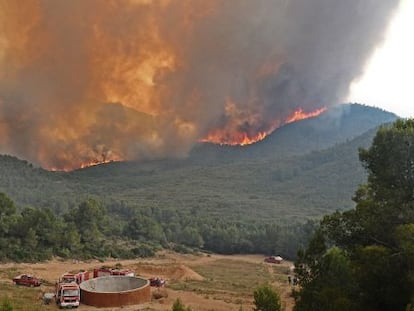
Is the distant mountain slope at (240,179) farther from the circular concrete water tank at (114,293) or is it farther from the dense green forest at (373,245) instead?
the dense green forest at (373,245)

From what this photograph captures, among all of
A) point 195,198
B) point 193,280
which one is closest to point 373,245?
point 193,280

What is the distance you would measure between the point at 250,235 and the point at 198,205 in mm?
34750

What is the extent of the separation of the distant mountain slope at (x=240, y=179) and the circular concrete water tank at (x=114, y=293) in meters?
58.8

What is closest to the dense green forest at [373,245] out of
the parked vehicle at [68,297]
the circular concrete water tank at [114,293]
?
the circular concrete water tank at [114,293]

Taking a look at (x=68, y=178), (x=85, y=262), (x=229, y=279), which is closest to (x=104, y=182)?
(x=68, y=178)

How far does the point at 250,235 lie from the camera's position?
8094 cm

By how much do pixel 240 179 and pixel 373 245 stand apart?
125195 millimetres

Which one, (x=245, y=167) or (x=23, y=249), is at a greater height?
(x=245, y=167)

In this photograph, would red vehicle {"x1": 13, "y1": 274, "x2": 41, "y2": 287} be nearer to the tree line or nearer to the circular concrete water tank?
the circular concrete water tank

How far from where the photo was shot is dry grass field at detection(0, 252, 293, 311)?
30953 millimetres

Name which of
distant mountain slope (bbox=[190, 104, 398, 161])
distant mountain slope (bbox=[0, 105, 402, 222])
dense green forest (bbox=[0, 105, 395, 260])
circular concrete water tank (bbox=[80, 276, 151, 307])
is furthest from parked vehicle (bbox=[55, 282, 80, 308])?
distant mountain slope (bbox=[190, 104, 398, 161])

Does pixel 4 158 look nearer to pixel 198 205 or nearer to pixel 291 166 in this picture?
pixel 198 205

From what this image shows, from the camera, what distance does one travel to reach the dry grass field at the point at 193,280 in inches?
1219

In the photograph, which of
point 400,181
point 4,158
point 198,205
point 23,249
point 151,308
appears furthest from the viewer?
point 4,158
